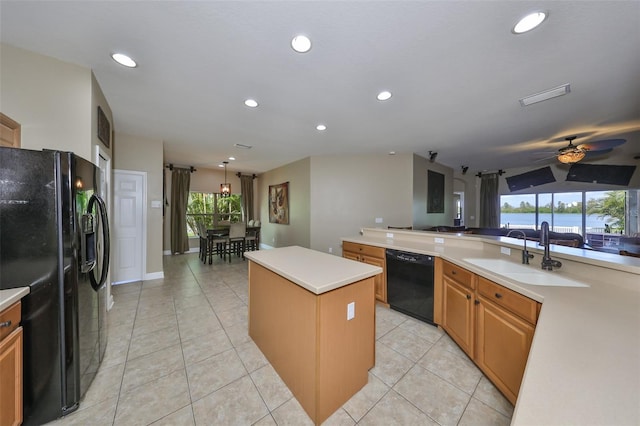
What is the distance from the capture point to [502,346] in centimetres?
155

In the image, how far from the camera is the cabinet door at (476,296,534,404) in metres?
1.40

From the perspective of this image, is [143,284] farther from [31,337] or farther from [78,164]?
[78,164]

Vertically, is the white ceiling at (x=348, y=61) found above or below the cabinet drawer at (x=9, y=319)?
above

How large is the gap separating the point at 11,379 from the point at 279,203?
555cm

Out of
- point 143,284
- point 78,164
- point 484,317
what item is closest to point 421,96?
point 484,317

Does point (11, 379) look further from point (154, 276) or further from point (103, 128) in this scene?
point (154, 276)

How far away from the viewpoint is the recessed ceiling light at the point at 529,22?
146cm

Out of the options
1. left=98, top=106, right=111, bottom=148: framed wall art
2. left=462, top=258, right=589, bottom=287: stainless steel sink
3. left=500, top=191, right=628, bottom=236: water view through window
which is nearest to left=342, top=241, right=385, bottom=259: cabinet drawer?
left=462, top=258, right=589, bottom=287: stainless steel sink

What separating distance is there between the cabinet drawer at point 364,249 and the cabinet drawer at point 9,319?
299cm

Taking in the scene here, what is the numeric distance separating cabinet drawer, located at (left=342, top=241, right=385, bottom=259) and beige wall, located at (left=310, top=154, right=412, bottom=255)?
6.07 ft

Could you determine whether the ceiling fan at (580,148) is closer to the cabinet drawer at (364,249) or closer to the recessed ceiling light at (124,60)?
the cabinet drawer at (364,249)

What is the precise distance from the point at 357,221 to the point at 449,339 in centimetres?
328

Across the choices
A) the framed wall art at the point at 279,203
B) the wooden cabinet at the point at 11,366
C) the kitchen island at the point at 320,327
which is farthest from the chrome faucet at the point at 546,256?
the framed wall art at the point at 279,203

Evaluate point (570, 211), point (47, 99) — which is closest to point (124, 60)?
point (47, 99)
